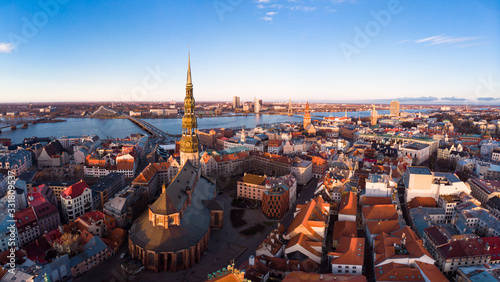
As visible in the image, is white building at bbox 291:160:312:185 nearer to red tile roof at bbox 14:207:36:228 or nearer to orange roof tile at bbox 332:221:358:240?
orange roof tile at bbox 332:221:358:240

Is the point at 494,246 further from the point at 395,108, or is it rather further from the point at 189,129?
the point at 395,108

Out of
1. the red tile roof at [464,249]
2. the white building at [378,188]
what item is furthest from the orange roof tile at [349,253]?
the white building at [378,188]

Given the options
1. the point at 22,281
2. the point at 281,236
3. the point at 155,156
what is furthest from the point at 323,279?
the point at 155,156

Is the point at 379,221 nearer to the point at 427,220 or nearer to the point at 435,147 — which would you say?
the point at 427,220

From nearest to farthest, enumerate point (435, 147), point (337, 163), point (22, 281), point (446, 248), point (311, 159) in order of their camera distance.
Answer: point (22, 281), point (446, 248), point (337, 163), point (311, 159), point (435, 147)

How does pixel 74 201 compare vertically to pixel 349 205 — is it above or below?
above

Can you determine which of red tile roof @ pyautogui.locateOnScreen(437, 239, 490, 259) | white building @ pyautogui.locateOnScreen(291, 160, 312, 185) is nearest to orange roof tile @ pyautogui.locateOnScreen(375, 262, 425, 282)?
red tile roof @ pyautogui.locateOnScreen(437, 239, 490, 259)

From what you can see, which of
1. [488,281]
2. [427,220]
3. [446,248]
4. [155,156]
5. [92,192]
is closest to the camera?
[488,281]

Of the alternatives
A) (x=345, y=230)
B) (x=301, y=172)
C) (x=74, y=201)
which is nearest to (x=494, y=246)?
(x=345, y=230)
